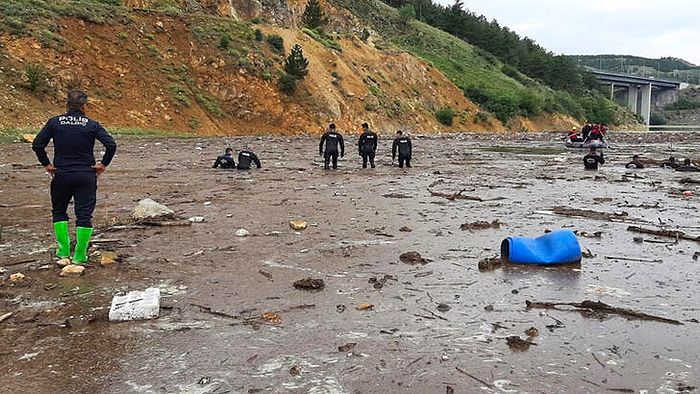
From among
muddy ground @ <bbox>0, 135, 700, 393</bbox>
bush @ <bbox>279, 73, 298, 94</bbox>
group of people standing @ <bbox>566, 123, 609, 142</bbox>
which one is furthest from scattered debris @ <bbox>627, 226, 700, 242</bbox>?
bush @ <bbox>279, 73, 298, 94</bbox>

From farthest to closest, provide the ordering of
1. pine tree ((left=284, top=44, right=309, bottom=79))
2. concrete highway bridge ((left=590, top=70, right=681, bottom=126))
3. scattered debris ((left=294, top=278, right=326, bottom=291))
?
concrete highway bridge ((left=590, top=70, right=681, bottom=126))
pine tree ((left=284, top=44, right=309, bottom=79))
scattered debris ((left=294, top=278, right=326, bottom=291))

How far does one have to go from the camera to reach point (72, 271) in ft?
21.7

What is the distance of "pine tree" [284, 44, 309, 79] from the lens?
48781 millimetres

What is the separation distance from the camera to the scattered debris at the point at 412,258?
7566mm

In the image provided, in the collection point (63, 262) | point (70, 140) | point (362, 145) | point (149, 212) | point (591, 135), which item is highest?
point (591, 135)

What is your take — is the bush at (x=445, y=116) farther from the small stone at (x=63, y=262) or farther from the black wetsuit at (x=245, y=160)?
the small stone at (x=63, y=262)

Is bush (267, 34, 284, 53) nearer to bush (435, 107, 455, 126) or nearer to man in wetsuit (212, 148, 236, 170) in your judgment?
bush (435, 107, 455, 126)

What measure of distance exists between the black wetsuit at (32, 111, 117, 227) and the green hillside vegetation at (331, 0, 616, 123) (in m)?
70.6

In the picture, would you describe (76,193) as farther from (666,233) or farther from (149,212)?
(666,233)

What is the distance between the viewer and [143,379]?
4152 millimetres

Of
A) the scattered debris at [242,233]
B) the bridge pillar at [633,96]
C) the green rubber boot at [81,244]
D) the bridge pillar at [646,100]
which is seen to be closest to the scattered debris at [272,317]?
the green rubber boot at [81,244]

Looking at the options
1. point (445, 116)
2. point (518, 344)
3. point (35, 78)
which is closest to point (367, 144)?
point (518, 344)

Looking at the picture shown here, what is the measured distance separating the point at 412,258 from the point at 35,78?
34382mm

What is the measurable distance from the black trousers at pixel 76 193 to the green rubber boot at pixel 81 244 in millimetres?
57
